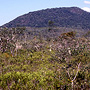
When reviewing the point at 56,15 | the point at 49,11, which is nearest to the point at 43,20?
the point at 56,15

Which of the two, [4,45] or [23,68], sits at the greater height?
[4,45]

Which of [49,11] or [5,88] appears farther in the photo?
[49,11]

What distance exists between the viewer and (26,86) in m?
10.4

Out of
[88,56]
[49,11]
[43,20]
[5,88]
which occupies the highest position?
[49,11]

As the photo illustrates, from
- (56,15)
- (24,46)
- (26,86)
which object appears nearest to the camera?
(26,86)

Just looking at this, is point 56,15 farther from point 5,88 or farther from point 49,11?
point 5,88

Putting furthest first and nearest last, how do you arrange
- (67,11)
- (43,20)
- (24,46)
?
(67,11), (43,20), (24,46)

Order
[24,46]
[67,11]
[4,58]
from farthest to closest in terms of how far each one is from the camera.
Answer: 1. [67,11]
2. [24,46]
3. [4,58]

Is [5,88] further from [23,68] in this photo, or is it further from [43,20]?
[43,20]

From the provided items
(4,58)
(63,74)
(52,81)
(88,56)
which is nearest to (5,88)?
(52,81)

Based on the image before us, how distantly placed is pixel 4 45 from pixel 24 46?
6.14m

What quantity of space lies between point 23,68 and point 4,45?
12.1 metres

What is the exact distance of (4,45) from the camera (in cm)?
2664

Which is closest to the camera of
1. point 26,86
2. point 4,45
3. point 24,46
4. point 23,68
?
point 26,86
